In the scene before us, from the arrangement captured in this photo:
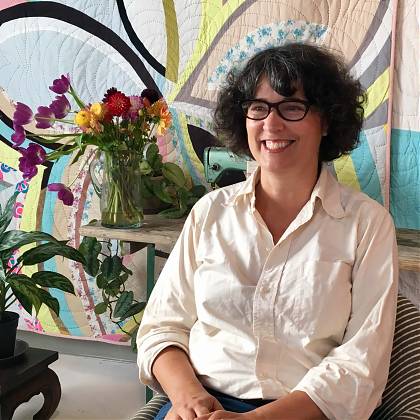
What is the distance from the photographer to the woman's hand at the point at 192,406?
4.23 ft

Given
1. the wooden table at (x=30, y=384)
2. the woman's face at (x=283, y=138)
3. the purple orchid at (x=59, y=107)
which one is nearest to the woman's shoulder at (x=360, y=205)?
the woman's face at (x=283, y=138)

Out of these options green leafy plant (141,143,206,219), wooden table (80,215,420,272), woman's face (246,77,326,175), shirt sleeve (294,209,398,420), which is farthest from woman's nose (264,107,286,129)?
green leafy plant (141,143,206,219)

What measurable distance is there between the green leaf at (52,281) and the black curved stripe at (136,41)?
83 centimetres

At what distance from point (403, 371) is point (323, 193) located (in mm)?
429

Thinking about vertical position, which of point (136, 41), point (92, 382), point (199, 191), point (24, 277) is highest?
point (136, 41)

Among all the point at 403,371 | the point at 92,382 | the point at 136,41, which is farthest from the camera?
the point at 92,382

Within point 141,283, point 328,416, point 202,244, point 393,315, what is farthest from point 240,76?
point 141,283

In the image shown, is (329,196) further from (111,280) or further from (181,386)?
(111,280)

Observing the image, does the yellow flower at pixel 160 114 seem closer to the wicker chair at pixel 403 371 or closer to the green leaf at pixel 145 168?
the green leaf at pixel 145 168

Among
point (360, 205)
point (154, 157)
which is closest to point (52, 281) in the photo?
point (154, 157)

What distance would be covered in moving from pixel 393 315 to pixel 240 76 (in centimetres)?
66

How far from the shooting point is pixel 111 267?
7.88 ft

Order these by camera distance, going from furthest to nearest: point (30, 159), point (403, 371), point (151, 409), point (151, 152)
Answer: point (151, 152) → point (30, 159) → point (151, 409) → point (403, 371)

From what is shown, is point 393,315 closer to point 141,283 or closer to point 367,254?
point 367,254
